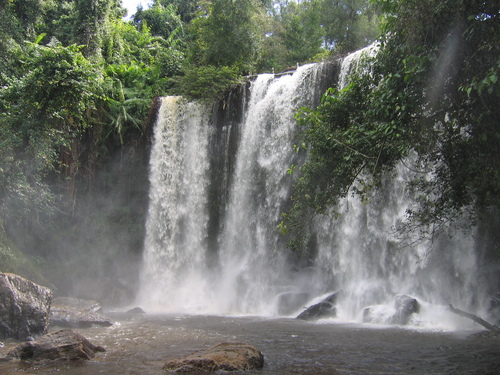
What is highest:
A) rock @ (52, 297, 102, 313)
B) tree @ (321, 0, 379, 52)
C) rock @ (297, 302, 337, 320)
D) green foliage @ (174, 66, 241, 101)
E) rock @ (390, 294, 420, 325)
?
tree @ (321, 0, 379, 52)

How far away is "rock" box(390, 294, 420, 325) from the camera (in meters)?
11.5

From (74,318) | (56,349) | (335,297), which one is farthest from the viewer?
(335,297)

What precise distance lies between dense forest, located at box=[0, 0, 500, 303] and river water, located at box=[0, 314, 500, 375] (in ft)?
7.46

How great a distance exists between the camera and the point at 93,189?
1875 centimetres

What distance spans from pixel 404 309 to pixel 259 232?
6.24 meters

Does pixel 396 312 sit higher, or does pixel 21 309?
pixel 396 312

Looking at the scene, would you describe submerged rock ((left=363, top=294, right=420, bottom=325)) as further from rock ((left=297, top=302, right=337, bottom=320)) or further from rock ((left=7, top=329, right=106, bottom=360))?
rock ((left=7, top=329, right=106, bottom=360))

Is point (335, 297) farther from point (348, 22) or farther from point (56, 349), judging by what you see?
point (348, 22)

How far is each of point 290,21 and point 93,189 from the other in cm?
1626

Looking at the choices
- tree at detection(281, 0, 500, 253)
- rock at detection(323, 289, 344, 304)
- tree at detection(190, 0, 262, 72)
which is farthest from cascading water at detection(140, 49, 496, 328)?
tree at detection(281, 0, 500, 253)

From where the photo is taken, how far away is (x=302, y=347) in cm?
874

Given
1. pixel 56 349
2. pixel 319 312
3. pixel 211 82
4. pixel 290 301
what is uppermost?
pixel 211 82

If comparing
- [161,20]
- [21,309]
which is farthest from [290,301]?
[161,20]

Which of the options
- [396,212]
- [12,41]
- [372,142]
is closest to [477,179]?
[372,142]
